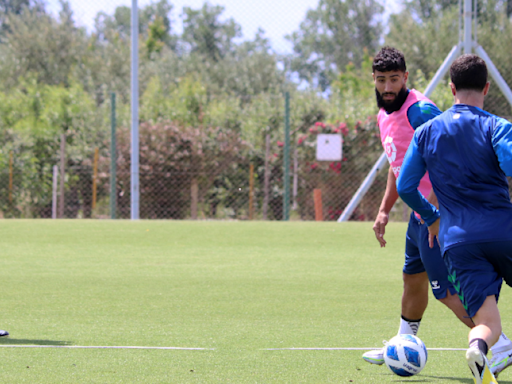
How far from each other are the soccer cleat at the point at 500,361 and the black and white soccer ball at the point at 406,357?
0.44m

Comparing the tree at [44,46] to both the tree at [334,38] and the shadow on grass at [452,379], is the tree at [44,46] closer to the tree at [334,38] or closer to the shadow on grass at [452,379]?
the tree at [334,38]

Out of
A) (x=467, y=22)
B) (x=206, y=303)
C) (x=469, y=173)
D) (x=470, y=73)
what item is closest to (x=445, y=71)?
(x=467, y=22)

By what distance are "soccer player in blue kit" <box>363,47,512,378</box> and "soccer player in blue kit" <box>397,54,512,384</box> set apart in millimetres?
647

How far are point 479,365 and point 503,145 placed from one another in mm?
921

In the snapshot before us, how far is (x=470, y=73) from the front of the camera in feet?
11.1

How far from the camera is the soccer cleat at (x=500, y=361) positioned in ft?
11.5

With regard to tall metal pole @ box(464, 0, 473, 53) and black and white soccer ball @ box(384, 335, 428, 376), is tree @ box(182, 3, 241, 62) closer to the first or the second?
tall metal pole @ box(464, 0, 473, 53)

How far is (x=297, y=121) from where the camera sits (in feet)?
49.6

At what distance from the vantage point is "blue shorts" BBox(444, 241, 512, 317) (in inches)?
125

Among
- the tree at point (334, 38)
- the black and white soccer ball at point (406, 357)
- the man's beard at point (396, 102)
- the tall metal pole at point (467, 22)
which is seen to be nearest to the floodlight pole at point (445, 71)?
the tall metal pole at point (467, 22)

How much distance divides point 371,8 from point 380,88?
25912mm

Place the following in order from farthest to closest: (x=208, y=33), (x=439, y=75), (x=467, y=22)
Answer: (x=208, y=33)
(x=467, y=22)
(x=439, y=75)

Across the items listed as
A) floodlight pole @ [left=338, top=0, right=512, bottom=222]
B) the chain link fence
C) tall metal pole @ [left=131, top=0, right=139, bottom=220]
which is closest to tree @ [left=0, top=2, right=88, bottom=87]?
the chain link fence

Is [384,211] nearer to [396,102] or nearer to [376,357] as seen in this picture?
[396,102]
